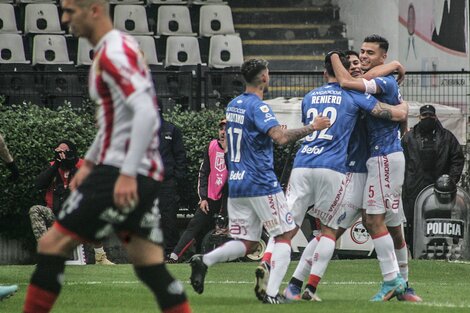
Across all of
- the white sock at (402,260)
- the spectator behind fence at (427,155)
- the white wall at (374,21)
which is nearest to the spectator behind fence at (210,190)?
the spectator behind fence at (427,155)

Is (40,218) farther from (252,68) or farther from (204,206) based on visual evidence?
(252,68)

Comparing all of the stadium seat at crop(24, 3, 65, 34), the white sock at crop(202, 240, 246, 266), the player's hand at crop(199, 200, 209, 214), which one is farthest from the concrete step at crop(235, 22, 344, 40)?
the white sock at crop(202, 240, 246, 266)

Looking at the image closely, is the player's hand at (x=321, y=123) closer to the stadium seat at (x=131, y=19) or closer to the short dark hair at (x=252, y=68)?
the short dark hair at (x=252, y=68)

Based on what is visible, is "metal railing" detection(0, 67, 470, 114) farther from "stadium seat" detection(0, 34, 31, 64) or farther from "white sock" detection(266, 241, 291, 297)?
"white sock" detection(266, 241, 291, 297)

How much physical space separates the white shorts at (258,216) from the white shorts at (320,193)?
42 centimetres

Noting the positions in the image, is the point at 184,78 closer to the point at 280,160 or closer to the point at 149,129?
the point at 280,160

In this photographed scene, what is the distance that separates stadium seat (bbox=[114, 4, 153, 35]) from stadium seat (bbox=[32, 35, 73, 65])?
5.13 ft

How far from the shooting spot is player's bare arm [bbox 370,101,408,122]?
38.0 ft

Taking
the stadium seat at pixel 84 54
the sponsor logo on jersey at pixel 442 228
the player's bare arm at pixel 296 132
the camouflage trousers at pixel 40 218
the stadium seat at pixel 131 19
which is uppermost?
the player's bare arm at pixel 296 132

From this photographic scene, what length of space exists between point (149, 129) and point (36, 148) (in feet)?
40.6

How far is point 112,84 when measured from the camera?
741 centimetres

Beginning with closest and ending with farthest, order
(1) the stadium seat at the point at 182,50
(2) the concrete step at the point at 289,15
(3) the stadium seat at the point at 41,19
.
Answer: (1) the stadium seat at the point at 182,50
(3) the stadium seat at the point at 41,19
(2) the concrete step at the point at 289,15

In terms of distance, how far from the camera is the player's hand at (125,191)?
23.5ft

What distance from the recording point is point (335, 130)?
1174cm
